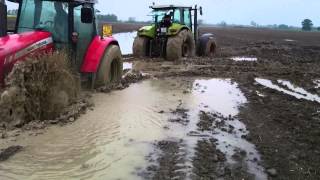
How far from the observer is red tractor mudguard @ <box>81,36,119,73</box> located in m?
10.1

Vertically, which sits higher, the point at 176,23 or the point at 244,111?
the point at 176,23

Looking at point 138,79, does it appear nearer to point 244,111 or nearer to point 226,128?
point 244,111

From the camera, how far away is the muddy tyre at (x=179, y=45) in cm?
1741

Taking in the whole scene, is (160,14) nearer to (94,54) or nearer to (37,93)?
(94,54)

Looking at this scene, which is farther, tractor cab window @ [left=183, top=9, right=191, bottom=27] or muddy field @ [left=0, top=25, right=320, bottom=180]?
tractor cab window @ [left=183, top=9, right=191, bottom=27]

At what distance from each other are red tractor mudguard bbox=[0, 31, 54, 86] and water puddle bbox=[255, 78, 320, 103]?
17.8 ft

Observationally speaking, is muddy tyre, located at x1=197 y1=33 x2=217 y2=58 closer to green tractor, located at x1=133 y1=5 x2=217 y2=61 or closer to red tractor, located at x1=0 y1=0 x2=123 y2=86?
green tractor, located at x1=133 y1=5 x2=217 y2=61

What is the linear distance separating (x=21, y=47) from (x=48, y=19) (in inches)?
57.0

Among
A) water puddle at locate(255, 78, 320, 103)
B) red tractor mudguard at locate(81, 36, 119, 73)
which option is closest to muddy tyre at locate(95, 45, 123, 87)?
red tractor mudguard at locate(81, 36, 119, 73)

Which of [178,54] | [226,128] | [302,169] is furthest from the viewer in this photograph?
[178,54]

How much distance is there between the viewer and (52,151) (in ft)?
20.6

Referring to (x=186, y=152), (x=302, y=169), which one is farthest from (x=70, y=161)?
(x=302, y=169)

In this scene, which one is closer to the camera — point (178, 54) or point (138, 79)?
point (138, 79)

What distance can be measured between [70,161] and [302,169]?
269cm
